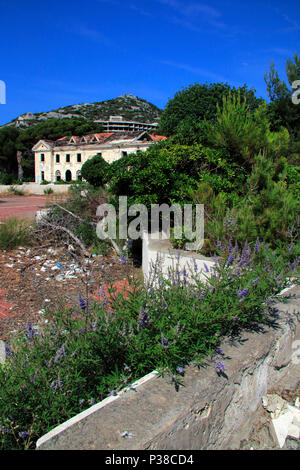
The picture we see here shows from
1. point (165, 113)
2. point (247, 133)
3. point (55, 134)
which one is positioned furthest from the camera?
point (55, 134)

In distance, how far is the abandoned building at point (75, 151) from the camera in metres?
36.6

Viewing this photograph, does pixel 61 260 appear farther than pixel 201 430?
Yes

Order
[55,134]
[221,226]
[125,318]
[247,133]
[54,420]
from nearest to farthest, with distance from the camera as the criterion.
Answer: [54,420] → [125,318] → [221,226] → [247,133] → [55,134]

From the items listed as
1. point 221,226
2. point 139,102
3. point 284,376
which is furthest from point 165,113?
point 139,102

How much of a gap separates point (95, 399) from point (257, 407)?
1.04m

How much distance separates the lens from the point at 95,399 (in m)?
1.67

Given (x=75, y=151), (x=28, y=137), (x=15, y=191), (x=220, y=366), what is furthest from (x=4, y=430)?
(x=28, y=137)

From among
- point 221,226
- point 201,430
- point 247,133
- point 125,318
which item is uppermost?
point 247,133

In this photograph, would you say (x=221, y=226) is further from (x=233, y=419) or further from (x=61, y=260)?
(x=61, y=260)

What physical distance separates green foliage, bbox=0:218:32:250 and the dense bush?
18.8ft

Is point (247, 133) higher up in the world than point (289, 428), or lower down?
higher up

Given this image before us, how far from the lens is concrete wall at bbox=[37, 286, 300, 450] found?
1.30 m

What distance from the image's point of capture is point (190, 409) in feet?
4.83

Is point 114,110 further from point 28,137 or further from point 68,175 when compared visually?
point 68,175
